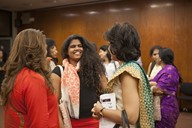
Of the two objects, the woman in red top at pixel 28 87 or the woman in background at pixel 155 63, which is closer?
the woman in red top at pixel 28 87

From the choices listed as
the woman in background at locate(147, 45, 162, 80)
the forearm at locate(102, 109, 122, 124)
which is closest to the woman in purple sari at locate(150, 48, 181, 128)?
the forearm at locate(102, 109, 122, 124)

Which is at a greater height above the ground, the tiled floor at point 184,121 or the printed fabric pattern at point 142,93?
the printed fabric pattern at point 142,93

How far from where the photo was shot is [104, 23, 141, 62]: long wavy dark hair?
1479mm

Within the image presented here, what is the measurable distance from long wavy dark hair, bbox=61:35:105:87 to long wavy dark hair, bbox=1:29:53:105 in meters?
0.75

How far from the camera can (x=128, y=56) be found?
4.87ft

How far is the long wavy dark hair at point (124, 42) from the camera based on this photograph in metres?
1.48

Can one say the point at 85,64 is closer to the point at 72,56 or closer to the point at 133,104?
the point at 72,56

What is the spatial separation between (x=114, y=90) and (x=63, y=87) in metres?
0.87

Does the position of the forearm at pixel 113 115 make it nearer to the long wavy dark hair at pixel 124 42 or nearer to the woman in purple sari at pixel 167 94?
the long wavy dark hair at pixel 124 42

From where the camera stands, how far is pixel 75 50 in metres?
2.41

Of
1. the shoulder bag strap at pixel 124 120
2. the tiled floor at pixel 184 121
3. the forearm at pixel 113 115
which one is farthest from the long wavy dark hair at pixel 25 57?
the tiled floor at pixel 184 121

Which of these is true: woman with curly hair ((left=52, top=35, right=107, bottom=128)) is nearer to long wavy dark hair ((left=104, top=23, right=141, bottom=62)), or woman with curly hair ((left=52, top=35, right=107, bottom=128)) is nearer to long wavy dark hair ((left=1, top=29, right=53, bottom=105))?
long wavy dark hair ((left=1, top=29, right=53, bottom=105))

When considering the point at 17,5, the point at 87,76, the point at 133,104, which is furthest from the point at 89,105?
the point at 17,5

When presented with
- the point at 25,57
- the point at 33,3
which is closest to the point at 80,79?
the point at 25,57
